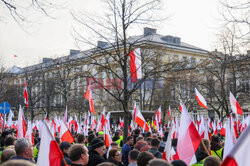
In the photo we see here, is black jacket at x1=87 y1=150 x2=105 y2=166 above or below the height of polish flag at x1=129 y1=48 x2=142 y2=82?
below

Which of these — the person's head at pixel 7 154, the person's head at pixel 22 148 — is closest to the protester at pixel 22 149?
the person's head at pixel 22 148

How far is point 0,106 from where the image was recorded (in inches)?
729

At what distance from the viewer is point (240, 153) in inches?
86.5

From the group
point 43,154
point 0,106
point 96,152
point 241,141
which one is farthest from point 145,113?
point 241,141

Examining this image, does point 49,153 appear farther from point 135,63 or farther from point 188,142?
point 135,63

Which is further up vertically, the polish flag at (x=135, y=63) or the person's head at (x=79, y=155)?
the polish flag at (x=135, y=63)

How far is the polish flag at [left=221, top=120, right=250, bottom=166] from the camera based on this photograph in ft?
7.14

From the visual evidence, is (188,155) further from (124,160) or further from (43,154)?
(124,160)

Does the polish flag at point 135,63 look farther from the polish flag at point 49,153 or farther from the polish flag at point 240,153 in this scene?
the polish flag at point 240,153

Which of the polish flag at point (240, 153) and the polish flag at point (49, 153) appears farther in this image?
the polish flag at point (49, 153)

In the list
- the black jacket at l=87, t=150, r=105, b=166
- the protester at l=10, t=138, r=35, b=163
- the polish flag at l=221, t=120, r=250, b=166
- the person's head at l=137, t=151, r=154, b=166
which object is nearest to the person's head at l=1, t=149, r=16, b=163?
the protester at l=10, t=138, r=35, b=163

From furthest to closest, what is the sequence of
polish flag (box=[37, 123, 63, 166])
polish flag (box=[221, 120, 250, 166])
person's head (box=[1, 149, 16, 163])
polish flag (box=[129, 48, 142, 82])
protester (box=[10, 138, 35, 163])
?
1. polish flag (box=[129, 48, 142, 82])
2. person's head (box=[1, 149, 16, 163])
3. protester (box=[10, 138, 35, 163])
4. polish flag (box=[37, 123, 63, 166])
5. polish flag (box=[221, 120, 250, 166])

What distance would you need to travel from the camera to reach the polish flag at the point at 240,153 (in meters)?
2.18

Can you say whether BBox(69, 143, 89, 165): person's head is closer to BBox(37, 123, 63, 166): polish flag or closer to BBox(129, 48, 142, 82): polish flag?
BBox(37, 123, 63, 166): polish flag
